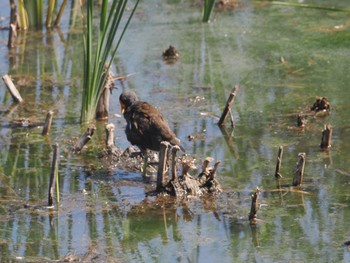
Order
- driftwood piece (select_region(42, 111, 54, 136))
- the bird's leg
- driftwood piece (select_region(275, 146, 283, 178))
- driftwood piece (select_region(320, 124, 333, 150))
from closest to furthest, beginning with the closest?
driftwood piece (select_region(275, 146, 283, 178)) → the bird's leg → driftwood piece (select_region(320, 124, 333, 150)) → driftwood piece (select_region(42, 111, 54, 136))

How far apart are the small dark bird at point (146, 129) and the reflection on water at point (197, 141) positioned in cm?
26

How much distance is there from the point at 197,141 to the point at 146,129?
67 cm

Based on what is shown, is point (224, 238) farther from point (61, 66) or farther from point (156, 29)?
point (156, 29)

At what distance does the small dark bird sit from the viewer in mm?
7484

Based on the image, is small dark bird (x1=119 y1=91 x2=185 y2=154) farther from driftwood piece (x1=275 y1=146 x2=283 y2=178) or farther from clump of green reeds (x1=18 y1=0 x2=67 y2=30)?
clump of green reeds (x1=18 y1=0 x2=67 y2=30)

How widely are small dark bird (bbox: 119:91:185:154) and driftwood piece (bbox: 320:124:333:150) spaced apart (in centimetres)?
114

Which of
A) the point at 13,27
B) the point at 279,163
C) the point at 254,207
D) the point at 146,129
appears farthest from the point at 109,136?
the point at 13,27

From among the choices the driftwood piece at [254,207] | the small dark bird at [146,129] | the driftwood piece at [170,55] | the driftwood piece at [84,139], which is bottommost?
the driftwood piece at [254,207]

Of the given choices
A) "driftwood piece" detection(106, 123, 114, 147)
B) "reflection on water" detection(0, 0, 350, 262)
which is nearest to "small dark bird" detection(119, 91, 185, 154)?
"driftwood piece" detection(106, 123, 114, 147)

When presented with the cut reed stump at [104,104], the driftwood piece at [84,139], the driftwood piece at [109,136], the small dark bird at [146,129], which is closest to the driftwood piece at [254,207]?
the small dark bird at [146,129]

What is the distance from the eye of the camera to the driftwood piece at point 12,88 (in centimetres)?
895

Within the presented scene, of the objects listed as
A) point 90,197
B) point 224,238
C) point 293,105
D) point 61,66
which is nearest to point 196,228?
point 224,238

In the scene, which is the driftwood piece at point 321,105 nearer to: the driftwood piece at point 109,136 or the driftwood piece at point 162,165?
the driftwood piece at point 109,136

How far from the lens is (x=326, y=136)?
7730 millimetres
